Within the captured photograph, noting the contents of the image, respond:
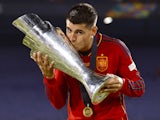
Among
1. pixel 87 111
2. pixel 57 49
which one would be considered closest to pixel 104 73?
pixel 87 111

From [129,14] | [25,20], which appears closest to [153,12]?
[129,14]

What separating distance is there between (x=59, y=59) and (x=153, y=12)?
346cm

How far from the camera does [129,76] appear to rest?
6.08 feet

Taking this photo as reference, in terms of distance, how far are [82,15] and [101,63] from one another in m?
0.23

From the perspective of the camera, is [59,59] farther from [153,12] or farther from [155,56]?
[155,56]

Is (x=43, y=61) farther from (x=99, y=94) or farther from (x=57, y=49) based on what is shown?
(x=99, y=94)

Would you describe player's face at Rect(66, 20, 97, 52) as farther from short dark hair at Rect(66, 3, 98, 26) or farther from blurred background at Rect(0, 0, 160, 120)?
blurred background at Rect(0, 0, 160, 120)

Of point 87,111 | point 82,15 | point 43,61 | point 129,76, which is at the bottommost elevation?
point 87,111

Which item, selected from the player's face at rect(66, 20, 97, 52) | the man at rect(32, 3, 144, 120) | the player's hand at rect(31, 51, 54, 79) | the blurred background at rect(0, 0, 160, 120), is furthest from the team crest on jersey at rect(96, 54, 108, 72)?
the blurred background at rect(0, 0, 160, 120)

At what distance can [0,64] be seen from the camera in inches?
207

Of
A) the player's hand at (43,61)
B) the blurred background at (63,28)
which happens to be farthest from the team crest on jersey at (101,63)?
the blurred background at (63,28)

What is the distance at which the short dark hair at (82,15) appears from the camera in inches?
68.9

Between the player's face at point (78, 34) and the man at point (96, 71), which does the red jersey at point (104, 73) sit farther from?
the player's face at point (78, 34)

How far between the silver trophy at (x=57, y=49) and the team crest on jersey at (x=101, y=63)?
0.92 feet
